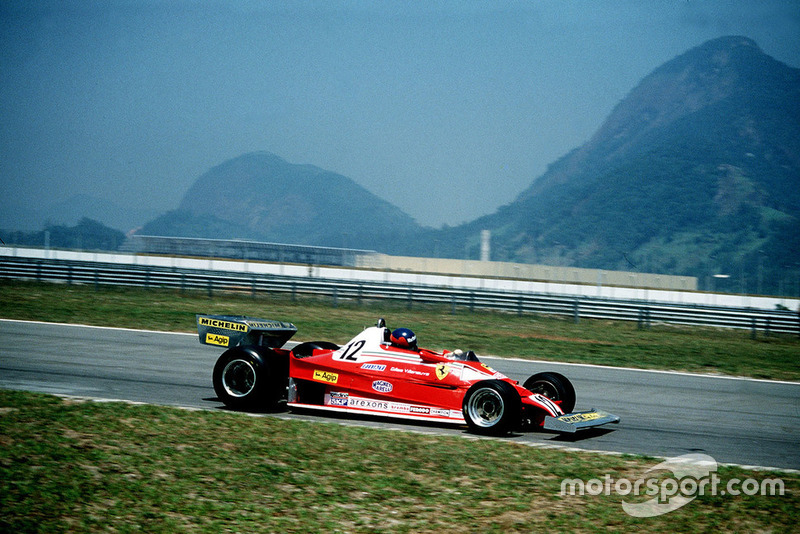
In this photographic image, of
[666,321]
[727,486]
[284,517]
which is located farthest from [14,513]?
[666,321]

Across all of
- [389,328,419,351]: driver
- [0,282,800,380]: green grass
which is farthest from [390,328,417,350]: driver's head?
[0,282,800,380]: green grass

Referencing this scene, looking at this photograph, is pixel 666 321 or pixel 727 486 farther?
pixel 666 321

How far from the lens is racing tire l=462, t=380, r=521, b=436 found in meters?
9.33

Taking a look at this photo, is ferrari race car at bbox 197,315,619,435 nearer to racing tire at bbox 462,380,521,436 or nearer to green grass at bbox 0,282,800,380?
racing tire at bbox 462,380,521,436

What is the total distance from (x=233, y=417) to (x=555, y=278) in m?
47.7

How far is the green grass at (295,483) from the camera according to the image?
605 centimetres

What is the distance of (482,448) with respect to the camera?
8.63 metres

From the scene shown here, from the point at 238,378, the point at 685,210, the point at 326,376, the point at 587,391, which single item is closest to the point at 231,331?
the point at 238,378

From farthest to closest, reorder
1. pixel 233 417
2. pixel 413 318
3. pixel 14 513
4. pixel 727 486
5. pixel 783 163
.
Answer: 1. pixel 783 163
2. pixel 413 318
3. pixel 233 417
4. pixel 727 486
5. pixel 14 513

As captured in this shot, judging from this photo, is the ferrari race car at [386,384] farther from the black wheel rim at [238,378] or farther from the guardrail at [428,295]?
the guardrail at [428,295]

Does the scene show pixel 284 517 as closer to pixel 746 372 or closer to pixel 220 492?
pixel 220 492

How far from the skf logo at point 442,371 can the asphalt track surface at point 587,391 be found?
64 centimetres

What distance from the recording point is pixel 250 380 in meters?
10.7

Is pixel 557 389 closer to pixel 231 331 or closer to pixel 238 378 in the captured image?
pixel 238 378
